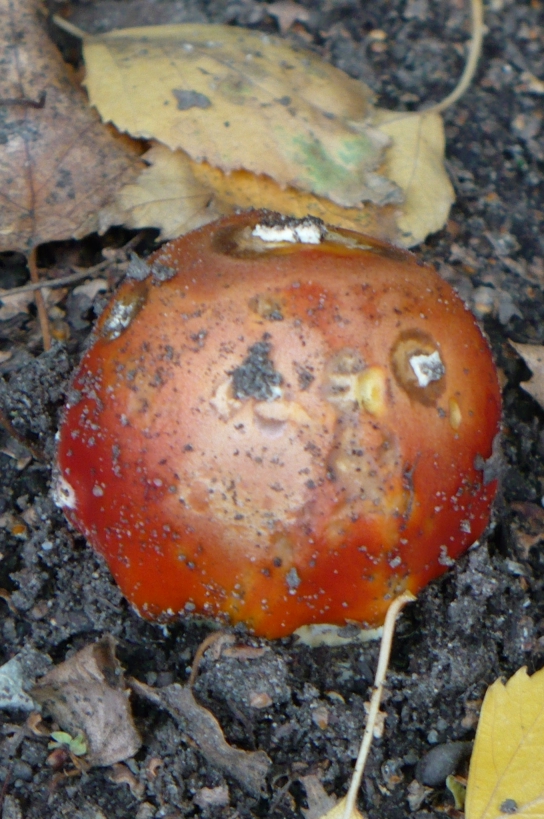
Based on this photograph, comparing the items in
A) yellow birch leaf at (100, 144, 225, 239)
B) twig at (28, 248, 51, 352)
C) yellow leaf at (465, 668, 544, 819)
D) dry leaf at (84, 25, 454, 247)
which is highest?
dry leaf at (84, 25, 454, 247)

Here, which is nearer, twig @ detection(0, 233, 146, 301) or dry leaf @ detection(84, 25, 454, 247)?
twig @ detection(0, 233, 146, 301)

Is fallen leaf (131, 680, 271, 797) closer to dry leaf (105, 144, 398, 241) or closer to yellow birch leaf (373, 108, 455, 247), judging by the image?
dry leaf (105, 144, 398, 241)

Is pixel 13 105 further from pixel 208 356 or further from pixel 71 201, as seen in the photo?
pixel 208 356

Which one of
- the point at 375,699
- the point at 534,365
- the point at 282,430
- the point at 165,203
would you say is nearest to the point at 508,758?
the point at 375,699

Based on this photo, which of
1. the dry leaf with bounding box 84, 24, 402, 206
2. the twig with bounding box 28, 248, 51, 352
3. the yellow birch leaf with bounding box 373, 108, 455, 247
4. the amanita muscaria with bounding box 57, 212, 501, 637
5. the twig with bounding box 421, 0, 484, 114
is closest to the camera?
the amanita muscaria with bounding box 57, 212, 501, 637

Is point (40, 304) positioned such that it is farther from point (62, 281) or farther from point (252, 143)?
point (252, 143)

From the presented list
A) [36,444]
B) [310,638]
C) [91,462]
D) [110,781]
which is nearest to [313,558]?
[310,638]

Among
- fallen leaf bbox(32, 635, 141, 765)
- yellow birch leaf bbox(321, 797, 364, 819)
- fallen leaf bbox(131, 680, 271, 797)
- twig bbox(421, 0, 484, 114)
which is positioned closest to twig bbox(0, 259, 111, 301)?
fallen leaf bbox(32, 635, 141, 765)
